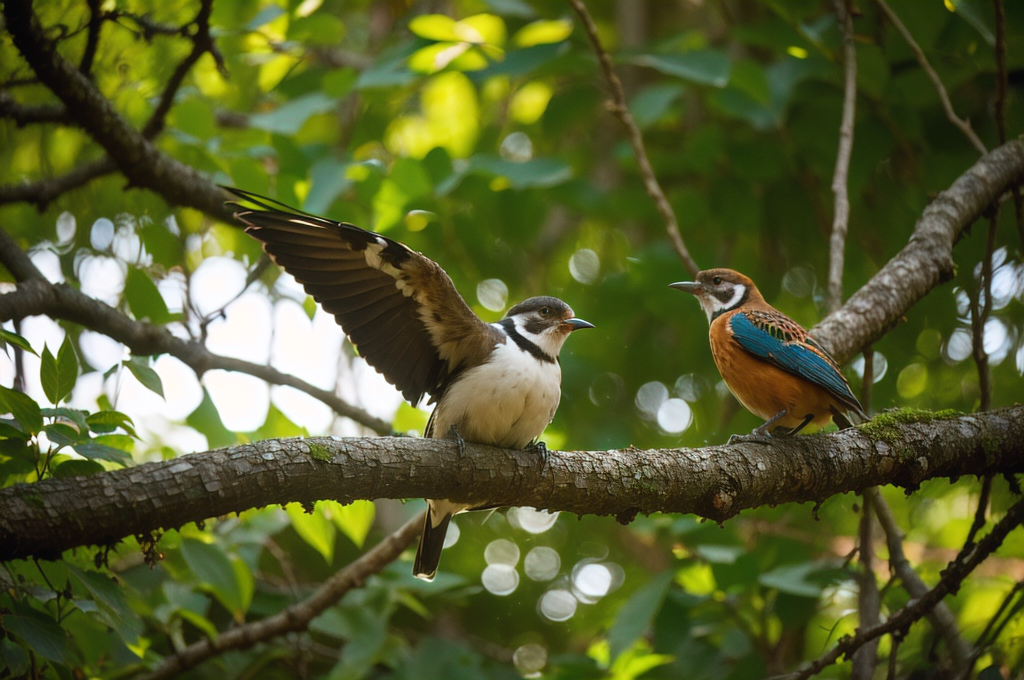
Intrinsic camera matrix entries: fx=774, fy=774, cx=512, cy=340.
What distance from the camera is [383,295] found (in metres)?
3.68

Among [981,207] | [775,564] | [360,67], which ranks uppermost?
→ [360,67]

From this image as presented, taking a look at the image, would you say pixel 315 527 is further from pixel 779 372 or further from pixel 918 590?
pixel 918 590

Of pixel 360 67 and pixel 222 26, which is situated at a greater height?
pixel 360 67

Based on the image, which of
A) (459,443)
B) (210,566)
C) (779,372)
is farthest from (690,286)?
(210,566)

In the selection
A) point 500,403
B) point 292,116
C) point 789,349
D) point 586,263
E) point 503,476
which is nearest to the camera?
point 503,476

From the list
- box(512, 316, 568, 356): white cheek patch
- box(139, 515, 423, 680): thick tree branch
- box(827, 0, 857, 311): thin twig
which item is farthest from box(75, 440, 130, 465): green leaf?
box(827, 0, 857, 311): thin twig

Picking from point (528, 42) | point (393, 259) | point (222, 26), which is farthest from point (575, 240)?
point (393, 259)

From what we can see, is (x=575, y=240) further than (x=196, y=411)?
Yes

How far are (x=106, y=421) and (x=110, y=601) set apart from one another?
612 millimetres

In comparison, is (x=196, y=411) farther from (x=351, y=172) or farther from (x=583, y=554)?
(x=583, y=554)

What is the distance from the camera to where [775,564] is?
4.85 metres

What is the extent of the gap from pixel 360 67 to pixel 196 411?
4378mm

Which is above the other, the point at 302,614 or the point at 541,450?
the point at 541,450

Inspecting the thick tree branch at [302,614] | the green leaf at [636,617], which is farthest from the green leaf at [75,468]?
the green leaf at [636,617]
